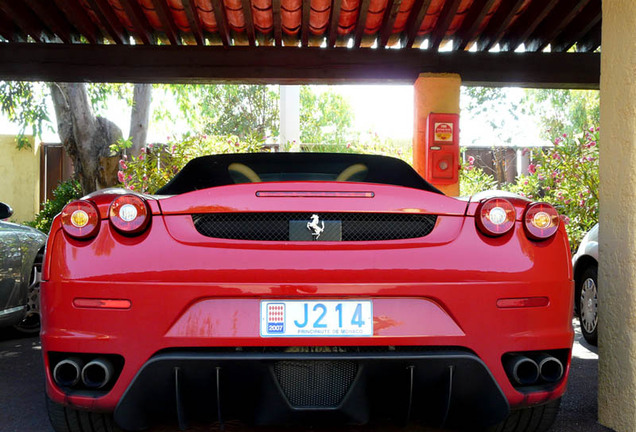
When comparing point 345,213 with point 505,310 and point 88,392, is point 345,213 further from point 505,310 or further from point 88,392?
point 88,392

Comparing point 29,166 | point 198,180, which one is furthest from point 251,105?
point 198,180

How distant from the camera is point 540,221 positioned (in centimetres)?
236

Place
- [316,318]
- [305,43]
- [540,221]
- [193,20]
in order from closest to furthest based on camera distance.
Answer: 1. [316,318]
2. [540,221]
3. [193,20]
4. [305,43]

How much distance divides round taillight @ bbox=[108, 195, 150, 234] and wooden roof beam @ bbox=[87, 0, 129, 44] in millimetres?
4418

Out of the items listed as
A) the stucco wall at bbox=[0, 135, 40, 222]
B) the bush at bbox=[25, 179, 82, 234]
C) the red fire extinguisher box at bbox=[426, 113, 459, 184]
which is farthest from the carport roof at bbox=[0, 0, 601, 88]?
the stucco wall at bbox=[0, 135, 40, 222]

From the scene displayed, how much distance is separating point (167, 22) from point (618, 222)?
4989 millimetres

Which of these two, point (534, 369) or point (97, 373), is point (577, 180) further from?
point (97, 373)

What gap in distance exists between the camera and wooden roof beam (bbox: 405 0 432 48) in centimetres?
605

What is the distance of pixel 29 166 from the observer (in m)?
15.5

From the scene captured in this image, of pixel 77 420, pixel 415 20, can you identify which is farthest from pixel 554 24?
pixel 77 420

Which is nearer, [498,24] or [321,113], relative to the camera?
[498,24]

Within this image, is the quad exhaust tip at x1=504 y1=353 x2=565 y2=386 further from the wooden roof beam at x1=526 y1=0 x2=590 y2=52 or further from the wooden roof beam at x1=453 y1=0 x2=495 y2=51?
the wooden roof beam at x1=526 y1=0 x2=590 y2=52

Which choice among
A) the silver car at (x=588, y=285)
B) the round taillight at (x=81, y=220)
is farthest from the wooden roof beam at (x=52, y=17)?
the silver car at (x=588, y=285)

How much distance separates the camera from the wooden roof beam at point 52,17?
19.8ft
